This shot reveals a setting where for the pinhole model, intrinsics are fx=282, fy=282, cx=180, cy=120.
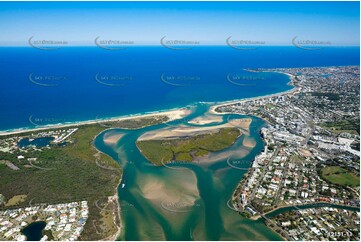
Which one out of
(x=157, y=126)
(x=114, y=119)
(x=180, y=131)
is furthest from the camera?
(x=114, y=119)

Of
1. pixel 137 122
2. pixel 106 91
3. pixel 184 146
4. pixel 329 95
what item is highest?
pixel 329 95

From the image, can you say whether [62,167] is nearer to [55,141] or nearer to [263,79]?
[55,141]

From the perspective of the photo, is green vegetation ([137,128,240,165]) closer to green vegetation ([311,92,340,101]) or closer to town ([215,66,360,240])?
town ([215,66,360,240])

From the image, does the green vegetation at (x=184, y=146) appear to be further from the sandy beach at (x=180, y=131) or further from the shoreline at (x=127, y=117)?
the shoreline at (x=127, y=117)

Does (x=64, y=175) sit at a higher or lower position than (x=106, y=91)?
higher

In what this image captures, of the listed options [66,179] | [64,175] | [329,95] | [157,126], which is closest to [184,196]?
[66,179]

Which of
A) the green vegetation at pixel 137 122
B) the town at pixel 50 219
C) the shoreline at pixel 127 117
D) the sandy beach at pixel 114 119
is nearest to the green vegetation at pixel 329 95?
the shoreline at pixel 127 117

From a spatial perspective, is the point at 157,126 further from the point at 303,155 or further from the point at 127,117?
the point at 303,155
